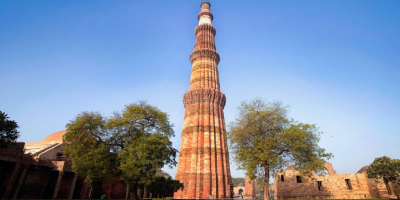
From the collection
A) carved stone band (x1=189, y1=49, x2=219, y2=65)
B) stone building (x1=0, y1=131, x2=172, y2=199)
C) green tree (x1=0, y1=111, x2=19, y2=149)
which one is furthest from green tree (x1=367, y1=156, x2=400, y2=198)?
green tree (x1=0, y1=111, x2=19, y2=149)

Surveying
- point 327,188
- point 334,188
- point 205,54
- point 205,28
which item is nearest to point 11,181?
point 205,54

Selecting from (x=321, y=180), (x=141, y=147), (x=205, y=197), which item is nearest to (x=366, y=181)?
(x=321, y=180)

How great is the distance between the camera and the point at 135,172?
52.3 ft

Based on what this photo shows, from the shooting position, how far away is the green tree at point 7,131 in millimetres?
16172

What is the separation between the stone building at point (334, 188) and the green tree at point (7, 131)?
29.3 m

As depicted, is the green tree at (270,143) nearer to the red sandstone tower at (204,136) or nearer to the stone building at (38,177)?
the red sandstone tower at (204,136)

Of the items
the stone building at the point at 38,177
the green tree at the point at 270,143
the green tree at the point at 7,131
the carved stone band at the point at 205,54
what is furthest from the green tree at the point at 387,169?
the green tree at the point at 7,131

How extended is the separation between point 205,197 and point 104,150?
447 inches

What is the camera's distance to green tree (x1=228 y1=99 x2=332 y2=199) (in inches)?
699

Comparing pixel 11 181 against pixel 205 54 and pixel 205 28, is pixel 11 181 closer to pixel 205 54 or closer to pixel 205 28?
pixel 205 54

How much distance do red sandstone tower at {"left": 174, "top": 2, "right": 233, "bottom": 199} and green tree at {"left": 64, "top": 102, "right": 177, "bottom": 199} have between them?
596 centimetres

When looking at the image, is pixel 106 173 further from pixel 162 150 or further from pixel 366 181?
pixel 366 181

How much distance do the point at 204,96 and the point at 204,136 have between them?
550 cm

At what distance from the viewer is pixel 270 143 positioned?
703 inches
